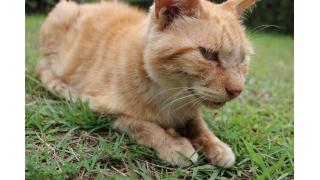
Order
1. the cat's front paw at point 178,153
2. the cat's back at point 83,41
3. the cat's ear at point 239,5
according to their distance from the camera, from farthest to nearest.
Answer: the cat's back at point 83,41
the cat's ear at point 239,5
the cat's front paw at point 178,153

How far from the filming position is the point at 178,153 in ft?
6.25

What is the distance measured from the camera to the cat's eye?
1790mm

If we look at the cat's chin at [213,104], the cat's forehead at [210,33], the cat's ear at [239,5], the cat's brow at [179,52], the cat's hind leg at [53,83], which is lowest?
the cat's hind leg at [53,83]

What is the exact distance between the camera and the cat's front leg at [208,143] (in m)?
1.95

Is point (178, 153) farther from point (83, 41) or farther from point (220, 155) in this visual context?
point (83, 41)

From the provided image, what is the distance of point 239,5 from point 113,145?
86 cm

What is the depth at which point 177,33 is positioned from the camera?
1.88m

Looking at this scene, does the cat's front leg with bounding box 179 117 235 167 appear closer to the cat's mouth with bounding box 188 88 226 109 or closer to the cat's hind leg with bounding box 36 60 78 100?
the cat's mouth with bounding box 188 88 226 109

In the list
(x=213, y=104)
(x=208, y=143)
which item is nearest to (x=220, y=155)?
(x=208, y=143)

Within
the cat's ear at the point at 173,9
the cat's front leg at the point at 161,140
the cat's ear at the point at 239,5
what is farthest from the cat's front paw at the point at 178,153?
the cat's ear at the point at 239,5

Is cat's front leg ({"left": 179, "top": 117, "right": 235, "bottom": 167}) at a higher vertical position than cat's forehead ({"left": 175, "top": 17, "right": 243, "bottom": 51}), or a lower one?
lower

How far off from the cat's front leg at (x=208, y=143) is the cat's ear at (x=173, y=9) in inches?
21.8

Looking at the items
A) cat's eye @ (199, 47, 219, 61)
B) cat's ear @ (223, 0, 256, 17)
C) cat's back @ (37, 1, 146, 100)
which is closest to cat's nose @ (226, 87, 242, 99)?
cat's eye @ (199, 47, 219, 61)

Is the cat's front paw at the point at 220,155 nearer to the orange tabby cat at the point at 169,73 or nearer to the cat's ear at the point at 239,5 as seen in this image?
the orange tabby cat at the point at 169,73
